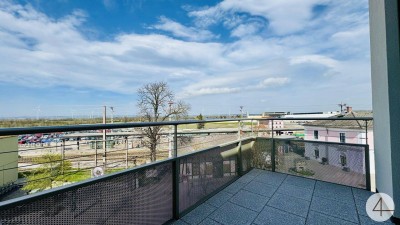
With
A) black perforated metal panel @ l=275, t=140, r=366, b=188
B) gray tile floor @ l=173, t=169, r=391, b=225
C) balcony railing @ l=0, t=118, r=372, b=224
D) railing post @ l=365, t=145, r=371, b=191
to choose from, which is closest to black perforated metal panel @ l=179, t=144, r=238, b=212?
balcony railing @ l=0, t=118, r=372, b=224

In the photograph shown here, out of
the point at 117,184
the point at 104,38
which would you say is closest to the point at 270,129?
the point at 117,184

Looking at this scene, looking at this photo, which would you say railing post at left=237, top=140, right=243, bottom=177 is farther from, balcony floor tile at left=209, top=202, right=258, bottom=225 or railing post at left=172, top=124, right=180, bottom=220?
railing post at left=172, top=124, right=180, bottom=220

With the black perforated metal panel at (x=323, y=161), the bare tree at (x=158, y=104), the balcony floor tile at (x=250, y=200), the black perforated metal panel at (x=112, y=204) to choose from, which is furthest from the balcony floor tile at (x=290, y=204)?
the bare tree at (x=158, y=104)

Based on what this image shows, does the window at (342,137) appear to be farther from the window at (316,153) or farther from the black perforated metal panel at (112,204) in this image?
the black perforated metal panel at (112,204)

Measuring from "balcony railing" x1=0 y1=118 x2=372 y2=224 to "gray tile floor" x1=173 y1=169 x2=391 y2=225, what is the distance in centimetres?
18

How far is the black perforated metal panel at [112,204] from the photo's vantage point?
3.59 ft

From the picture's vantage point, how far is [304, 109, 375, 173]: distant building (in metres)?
2.88

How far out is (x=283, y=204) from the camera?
241 centimetres

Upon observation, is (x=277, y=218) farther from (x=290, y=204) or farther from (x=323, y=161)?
(x=323, y=161)

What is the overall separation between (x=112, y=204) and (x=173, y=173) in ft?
2.37

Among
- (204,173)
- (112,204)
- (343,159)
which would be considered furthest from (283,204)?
(112,204)

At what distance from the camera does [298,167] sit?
11.3ft

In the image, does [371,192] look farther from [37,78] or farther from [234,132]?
[37,78]

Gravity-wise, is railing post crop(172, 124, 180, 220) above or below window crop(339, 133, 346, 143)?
below
